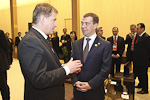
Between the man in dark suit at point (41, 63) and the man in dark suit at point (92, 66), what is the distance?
52 cm

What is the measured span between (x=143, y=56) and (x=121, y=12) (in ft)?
15.3

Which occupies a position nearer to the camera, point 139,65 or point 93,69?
point 93,69

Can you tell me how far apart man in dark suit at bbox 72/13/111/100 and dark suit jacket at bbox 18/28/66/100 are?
604mm

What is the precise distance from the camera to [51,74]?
120 centimetres

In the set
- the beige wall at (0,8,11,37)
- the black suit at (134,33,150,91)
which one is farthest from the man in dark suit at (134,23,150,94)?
the beige wall at (0,8,11,37)

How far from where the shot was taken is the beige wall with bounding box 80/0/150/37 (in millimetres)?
7414

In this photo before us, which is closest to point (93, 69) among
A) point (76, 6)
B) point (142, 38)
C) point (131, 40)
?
point (142, 38)

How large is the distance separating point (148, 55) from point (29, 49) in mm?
3627

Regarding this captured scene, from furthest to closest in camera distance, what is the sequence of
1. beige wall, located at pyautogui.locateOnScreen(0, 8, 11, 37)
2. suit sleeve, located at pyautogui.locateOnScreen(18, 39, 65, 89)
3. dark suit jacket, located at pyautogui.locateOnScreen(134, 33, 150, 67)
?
1. beige wall, located at pyautogui.locateOnScreen(0, 8, 11, 37)
2. dark suit jacket, located at pyautogui.locateOnScreen(134, 33, 150, 67)
3. suit sleeve, located at pyautogui.locateOnScreen(18, 39, 65, 89)

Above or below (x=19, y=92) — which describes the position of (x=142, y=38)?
above

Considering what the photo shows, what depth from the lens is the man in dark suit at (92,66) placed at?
1872mm

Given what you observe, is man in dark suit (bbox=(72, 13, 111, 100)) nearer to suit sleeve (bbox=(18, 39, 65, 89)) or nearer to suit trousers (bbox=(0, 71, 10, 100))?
suit sleeve (bbox=(18, 39, 65, 89))

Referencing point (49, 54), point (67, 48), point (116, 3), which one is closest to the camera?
point (49, 54)

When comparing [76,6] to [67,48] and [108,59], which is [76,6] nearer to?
[67,48]
